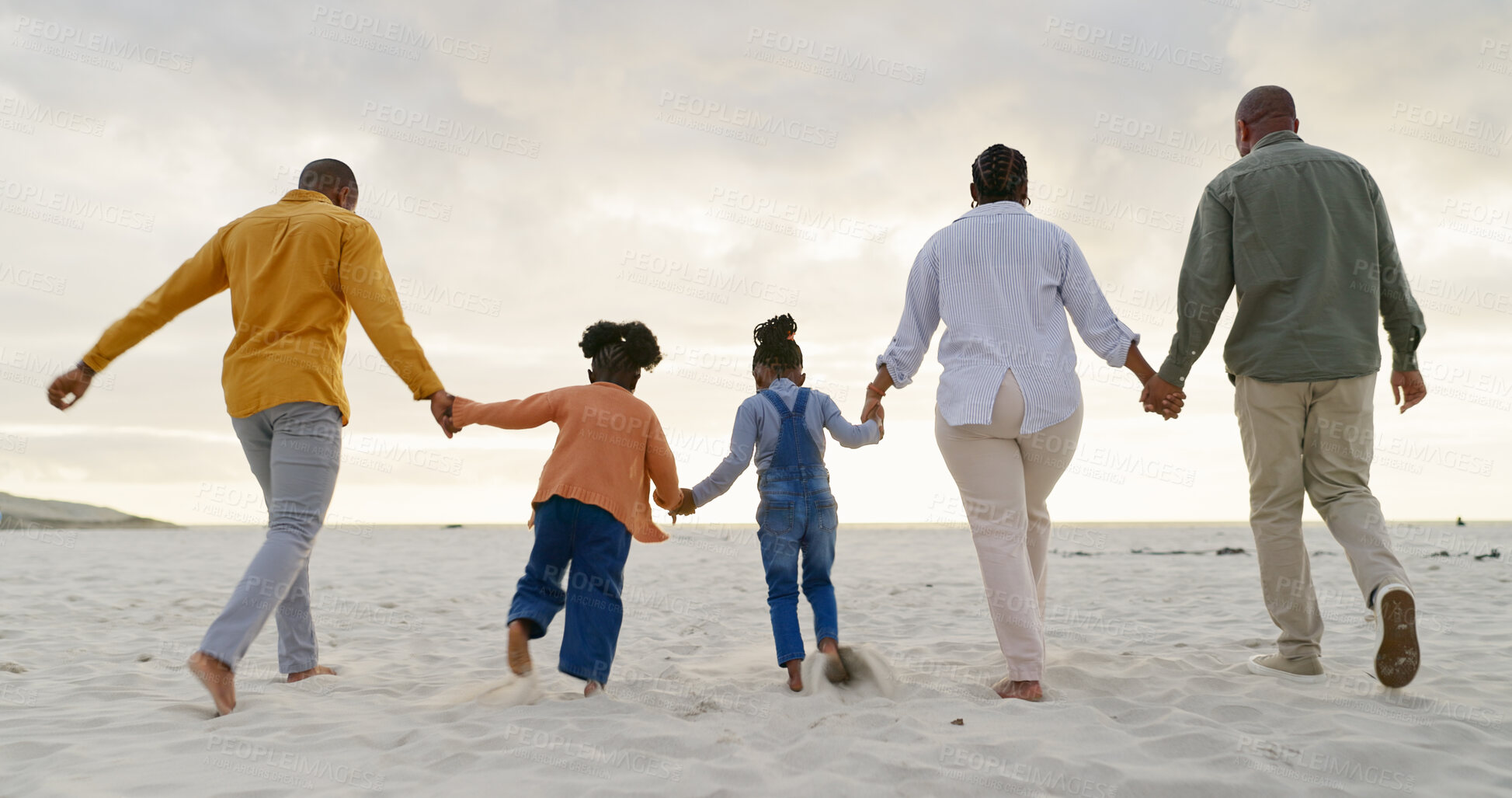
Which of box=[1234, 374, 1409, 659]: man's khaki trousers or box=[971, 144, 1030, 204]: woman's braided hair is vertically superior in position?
box=[971, 144, 1030, 204]: woman's braided hair

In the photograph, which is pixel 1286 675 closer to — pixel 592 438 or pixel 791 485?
pixel 791 485

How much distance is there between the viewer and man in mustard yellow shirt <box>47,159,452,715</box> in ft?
10.3

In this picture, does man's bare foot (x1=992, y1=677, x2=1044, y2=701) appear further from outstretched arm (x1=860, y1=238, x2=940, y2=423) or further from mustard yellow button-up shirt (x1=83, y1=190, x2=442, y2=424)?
mustard yellow button-up shirt (x1=83, y1=190, x2=442, y2=424)

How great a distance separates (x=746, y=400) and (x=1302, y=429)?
2.35m

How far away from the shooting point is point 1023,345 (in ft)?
10.2

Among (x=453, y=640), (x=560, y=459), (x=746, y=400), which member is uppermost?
(x=746, y=400)

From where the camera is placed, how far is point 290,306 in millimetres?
3191

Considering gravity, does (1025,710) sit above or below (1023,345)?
below

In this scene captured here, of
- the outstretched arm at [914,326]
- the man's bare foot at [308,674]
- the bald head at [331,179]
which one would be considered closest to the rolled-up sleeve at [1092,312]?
the outstretched arm at [914,326]

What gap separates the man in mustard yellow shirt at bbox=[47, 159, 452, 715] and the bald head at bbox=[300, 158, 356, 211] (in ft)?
0.57

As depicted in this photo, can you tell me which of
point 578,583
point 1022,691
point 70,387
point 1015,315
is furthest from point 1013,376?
point 70,387

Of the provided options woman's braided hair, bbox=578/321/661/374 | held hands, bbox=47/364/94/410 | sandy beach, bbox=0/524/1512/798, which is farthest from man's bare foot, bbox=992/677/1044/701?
held hands, bbox=47/364/94/410

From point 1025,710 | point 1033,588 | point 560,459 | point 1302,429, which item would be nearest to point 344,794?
point 560,459

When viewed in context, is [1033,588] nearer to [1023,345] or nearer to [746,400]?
[1023,345]
